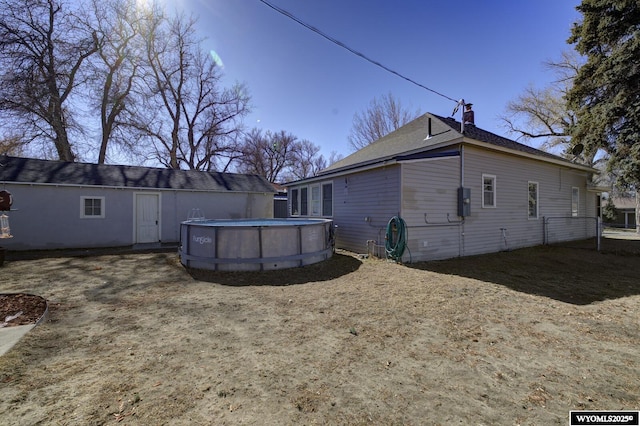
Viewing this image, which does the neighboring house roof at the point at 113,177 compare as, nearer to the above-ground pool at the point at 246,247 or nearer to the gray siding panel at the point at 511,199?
the above-ground pool at the point at 246,247

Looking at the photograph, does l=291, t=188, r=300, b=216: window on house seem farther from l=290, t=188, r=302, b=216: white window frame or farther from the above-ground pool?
the above-ground pool

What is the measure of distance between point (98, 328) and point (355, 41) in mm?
8291

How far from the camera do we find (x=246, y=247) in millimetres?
6645

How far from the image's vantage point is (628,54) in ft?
32.5

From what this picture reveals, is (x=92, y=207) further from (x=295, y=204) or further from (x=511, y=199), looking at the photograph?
(x=511, y=199)

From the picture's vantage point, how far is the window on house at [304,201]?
1281cm

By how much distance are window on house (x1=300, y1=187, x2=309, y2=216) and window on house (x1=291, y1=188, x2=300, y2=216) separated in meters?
0.33

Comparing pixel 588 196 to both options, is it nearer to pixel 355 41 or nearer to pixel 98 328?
pixel 355 41

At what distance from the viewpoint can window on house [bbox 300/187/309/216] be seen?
1281 cm

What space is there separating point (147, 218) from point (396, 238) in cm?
1047

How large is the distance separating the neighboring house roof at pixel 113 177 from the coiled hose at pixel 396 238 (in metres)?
8.83

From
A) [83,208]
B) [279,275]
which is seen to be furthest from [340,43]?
[83,208]

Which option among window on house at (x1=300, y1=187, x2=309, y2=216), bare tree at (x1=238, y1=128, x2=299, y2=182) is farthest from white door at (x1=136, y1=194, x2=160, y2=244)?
bare tree at (x1=238, y1=128, x2=299, y2=182)

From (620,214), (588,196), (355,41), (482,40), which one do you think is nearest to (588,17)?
(482,40)
